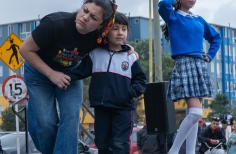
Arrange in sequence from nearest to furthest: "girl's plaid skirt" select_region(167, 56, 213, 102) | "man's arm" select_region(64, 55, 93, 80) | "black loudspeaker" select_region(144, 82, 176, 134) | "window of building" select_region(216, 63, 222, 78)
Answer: "man's arm" select_region(64, 55, 93, 80) < "girl's plaid skirt" select_region(167, 56, 213, 102) < "black loudspeaker" select_region(144, 82, 176, 134) < "window of building" select_region(216, 63, 222, 78)

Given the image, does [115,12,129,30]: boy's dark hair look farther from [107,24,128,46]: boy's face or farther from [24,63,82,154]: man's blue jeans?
[24,63,82,154]: man's blue jeans

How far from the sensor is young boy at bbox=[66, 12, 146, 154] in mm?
4973

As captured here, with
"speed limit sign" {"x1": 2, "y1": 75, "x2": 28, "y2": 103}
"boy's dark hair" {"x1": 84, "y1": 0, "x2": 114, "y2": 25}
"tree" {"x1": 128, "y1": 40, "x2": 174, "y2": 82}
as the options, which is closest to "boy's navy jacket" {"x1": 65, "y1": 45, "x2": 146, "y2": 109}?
"boy's dark hair" {"x1": 84, "y1": 0, "x2": 114, "y2": 25}

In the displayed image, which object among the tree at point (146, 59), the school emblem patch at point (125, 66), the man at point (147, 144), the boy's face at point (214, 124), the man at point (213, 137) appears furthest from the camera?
the tree at point (146, 59)

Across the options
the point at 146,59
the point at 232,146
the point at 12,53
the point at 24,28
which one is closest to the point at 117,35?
the point at 232,146

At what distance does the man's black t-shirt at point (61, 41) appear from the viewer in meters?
4.66

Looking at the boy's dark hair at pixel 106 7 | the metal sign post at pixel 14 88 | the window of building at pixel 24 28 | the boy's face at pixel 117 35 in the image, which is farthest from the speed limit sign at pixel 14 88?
the window of building at pixel 24 28

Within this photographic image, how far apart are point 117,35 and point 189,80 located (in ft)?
2.86

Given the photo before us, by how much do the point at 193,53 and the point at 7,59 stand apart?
998 centimetres

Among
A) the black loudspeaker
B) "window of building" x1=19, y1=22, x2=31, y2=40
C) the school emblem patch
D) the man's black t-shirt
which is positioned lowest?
the black loudspeaker

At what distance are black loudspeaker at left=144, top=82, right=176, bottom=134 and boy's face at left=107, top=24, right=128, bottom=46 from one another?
2798 mm

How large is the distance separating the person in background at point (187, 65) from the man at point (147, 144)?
7.18 meters

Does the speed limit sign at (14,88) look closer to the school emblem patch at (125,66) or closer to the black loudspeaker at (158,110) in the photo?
the black loudspeaker at (158,110)

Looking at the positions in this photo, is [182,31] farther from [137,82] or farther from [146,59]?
[146,59]
